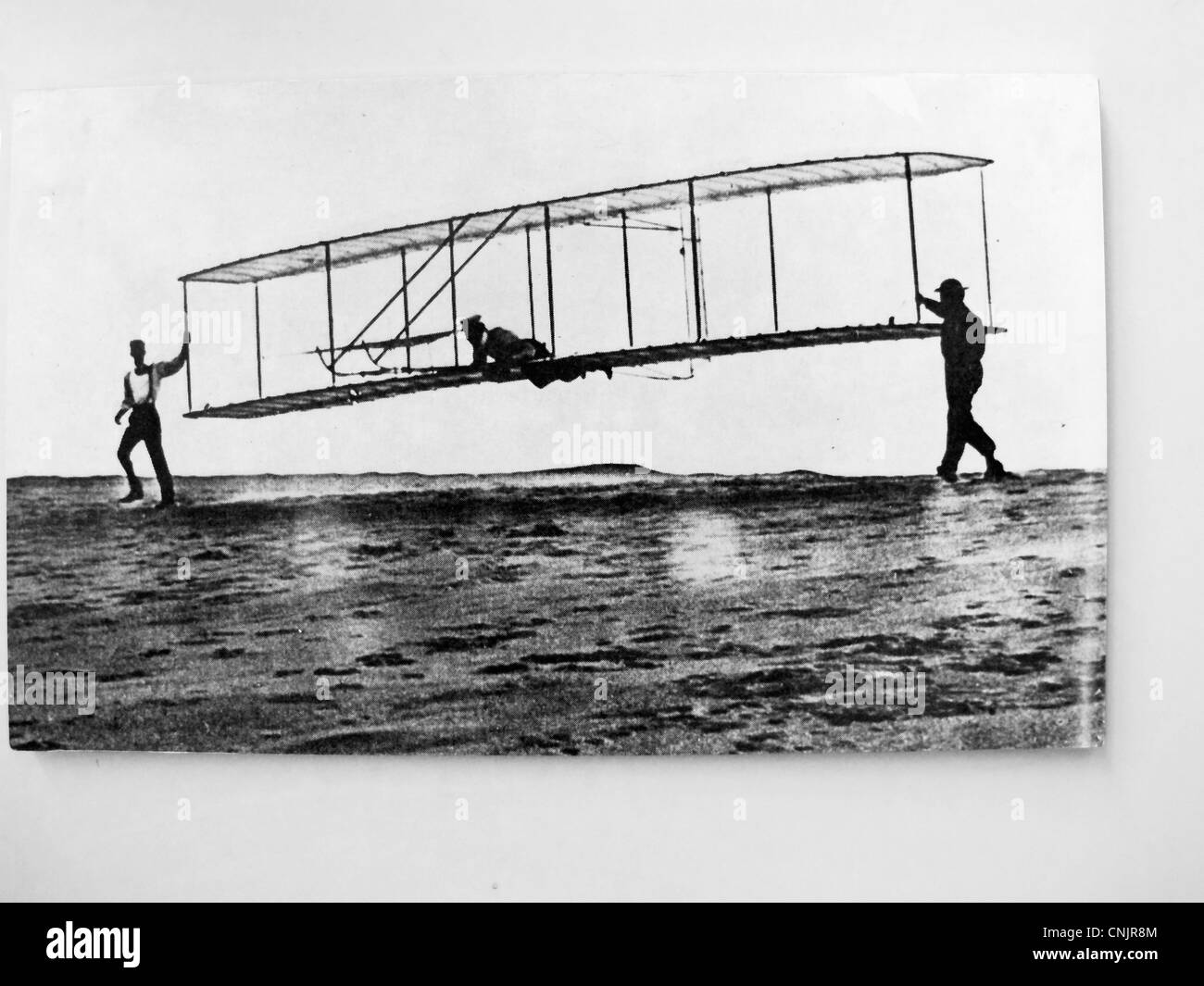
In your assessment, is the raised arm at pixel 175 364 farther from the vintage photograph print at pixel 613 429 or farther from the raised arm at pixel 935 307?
the raised arm at pixel 935 307

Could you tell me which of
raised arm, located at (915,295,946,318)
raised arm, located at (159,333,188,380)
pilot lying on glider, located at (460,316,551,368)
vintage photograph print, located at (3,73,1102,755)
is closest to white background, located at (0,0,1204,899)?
vintage photograph print, located at (3,73,1102,755)

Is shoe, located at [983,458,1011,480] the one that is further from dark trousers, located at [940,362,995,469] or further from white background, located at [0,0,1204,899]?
white background, located at [0,0,1204,899]

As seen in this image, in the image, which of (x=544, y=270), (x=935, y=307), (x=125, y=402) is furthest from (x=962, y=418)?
(x=125, y=402)

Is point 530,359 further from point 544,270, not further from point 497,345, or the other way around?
point 544,270

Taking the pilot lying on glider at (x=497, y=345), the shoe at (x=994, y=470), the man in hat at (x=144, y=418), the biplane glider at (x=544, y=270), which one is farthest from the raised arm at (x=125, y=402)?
the shoe at (x=994, y=470)

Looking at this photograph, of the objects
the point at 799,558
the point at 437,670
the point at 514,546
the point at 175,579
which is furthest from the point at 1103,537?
the point at 175,579

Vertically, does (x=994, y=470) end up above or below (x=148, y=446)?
below
